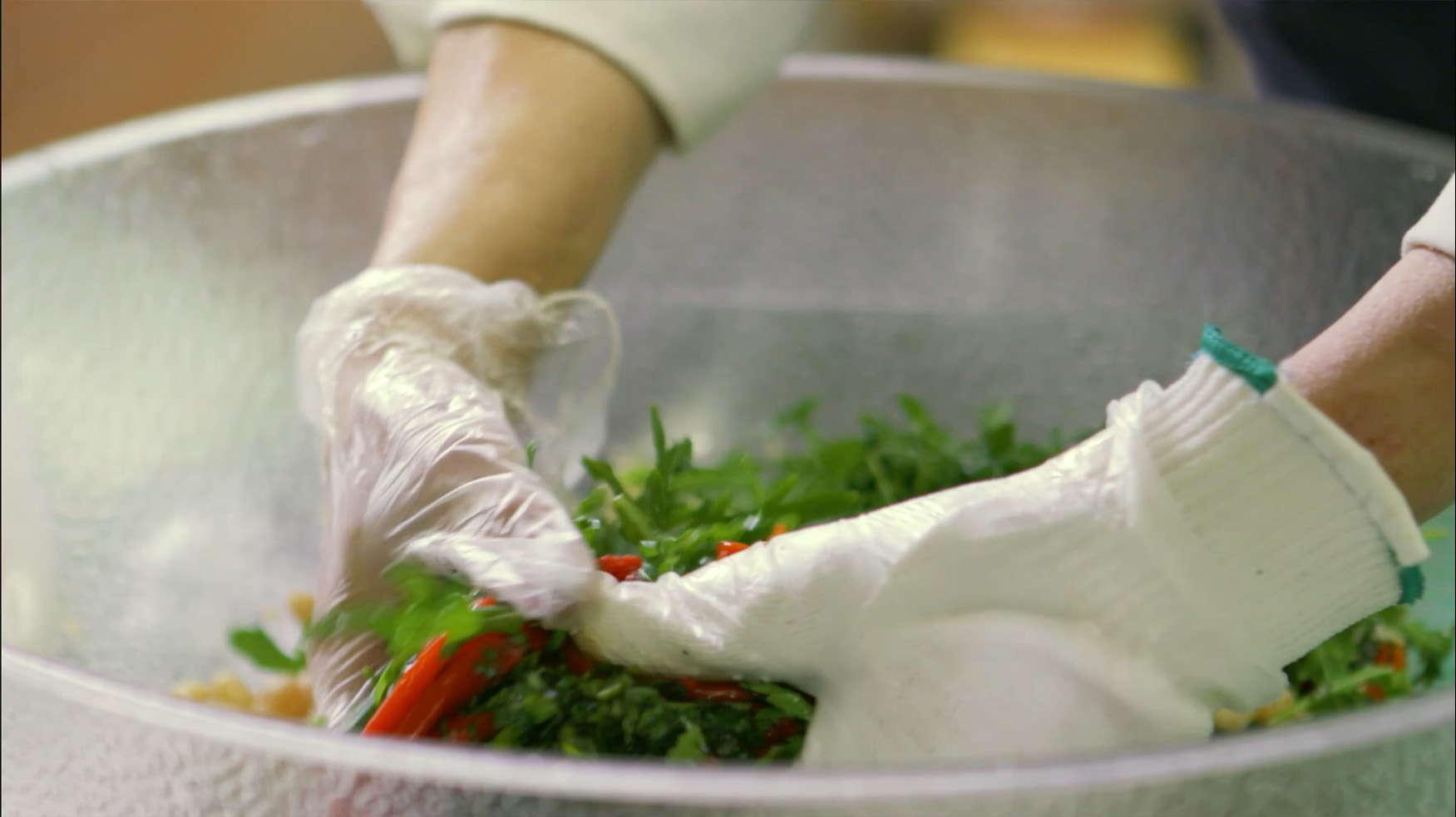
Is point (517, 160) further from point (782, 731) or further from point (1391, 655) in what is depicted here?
point (1391, 655)

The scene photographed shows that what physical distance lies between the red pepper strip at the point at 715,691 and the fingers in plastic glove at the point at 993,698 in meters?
0.03

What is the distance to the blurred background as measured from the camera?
1.68m

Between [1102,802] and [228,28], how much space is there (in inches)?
72.5

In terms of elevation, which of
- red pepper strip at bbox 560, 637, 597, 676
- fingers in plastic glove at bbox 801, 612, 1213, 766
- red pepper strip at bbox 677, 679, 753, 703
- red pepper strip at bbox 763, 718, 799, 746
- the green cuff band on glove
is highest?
the green cuff band on glove

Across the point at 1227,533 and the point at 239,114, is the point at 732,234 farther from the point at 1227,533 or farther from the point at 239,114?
the point at 1227,533

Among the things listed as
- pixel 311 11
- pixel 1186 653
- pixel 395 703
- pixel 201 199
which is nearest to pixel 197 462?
pixel 201 199

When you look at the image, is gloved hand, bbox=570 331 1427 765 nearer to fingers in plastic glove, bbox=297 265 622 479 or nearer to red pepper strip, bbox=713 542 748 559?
red pepper strip, bbox=713 542 748 559

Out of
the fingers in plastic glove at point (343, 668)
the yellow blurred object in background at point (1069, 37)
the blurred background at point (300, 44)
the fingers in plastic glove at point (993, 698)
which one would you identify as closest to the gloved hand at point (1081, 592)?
the fingers in plastic glove at point (993, 698)

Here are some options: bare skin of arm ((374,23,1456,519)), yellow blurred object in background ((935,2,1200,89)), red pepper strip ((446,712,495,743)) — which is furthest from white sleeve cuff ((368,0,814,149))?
yellow blurred object in background ((935,2,1200,89))

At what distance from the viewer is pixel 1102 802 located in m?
0.36

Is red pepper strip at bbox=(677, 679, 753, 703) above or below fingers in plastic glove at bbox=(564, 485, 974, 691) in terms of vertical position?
below

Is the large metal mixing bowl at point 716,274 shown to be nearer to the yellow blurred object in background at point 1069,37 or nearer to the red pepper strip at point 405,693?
the red pepper strip at point 405,693

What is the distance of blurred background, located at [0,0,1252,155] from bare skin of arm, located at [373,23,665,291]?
0.63m

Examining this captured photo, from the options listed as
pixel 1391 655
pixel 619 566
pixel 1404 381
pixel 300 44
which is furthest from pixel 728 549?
pixel 300 44
